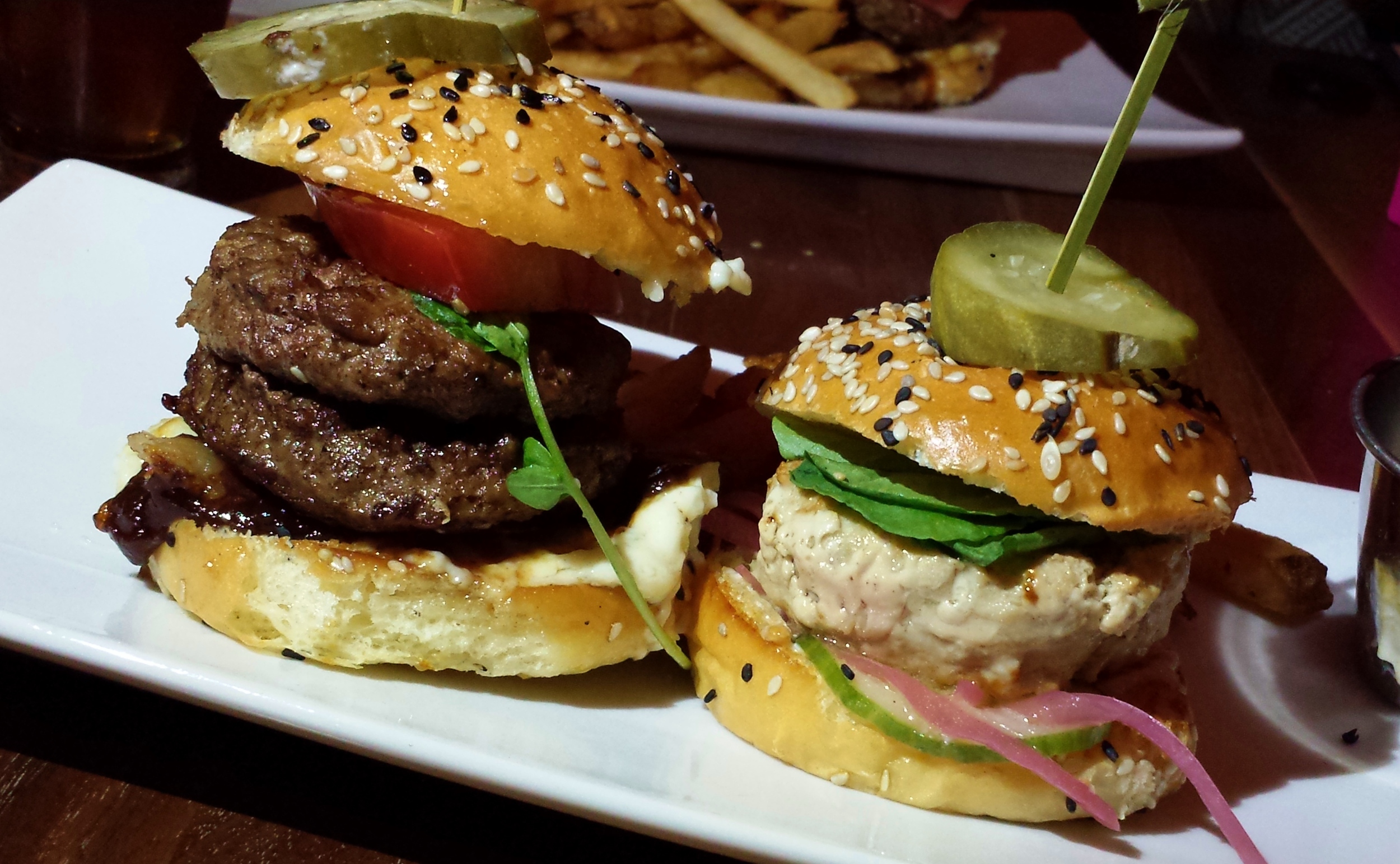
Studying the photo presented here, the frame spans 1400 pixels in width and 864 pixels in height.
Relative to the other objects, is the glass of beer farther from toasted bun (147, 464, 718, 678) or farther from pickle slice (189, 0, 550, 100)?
toasted bun (147, 464, 718, 678)

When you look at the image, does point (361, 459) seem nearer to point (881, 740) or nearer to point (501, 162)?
point (501, 162)

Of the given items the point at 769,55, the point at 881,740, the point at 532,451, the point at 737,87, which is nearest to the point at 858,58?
the point at 769,55

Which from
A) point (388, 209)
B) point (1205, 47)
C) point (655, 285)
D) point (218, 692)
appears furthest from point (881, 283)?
point (1205, 47)

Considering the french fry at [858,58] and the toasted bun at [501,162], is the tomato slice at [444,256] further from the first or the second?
the french fry at [858,58]

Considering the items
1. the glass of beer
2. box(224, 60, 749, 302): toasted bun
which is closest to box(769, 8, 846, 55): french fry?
the glass of beer

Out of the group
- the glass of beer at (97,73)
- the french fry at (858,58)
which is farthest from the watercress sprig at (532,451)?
the french fry at (858,58)

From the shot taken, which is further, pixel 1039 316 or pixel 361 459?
pixel 361 459

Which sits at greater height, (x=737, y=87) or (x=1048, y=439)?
(x=1048, y=439)
